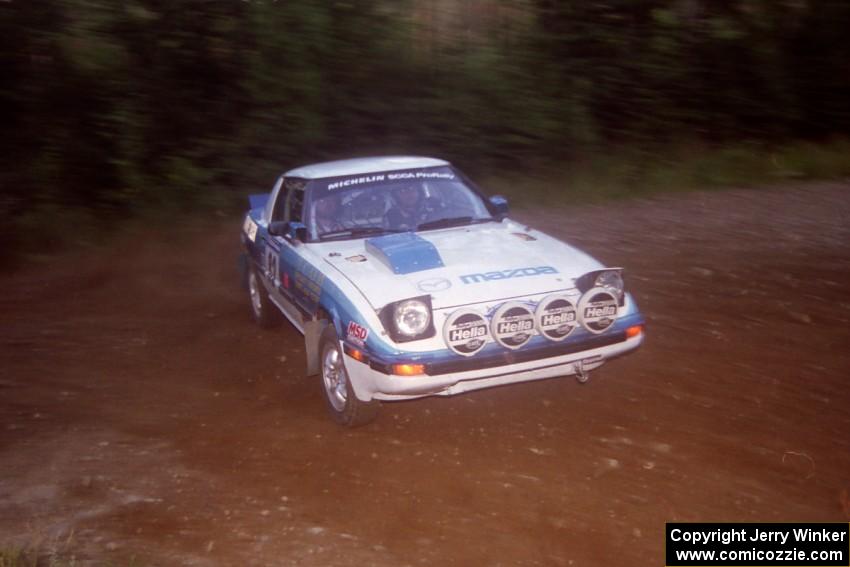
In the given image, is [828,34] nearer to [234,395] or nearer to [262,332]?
[262,332]

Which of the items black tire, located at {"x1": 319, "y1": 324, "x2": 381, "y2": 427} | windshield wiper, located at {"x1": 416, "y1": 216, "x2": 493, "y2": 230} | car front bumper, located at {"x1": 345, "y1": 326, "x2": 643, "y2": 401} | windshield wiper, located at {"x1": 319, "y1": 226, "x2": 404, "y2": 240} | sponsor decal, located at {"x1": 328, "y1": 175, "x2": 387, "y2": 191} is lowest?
black tire, located at {"x1": 319, "y1": 324, "x2": 381, "y2": 427}

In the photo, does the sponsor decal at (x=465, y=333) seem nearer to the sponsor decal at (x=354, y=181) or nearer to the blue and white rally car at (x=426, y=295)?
the blue and white rally car at (x=426, y=295)

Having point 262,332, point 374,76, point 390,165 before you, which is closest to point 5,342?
point 262,332

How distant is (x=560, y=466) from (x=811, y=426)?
1.54 meters

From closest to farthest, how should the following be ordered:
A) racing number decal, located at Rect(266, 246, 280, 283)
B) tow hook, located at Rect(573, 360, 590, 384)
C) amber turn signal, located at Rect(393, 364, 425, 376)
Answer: amber turn signal, located at Rect(393, 364, 425, 376) < tow hook, located at Rect(573, 360, 590, 384) < racing number decal, located at Rect(266, 246, 280, 283)

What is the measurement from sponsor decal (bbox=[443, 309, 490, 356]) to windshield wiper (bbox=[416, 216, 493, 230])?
5.10ft

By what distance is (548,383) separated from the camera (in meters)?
6.43

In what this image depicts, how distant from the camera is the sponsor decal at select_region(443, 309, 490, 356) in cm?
521

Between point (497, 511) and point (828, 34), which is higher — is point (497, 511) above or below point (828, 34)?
below

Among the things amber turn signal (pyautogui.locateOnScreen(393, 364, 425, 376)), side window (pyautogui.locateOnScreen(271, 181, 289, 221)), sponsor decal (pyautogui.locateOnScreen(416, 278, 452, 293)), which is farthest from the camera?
side window (pyautogui.locateOnScreen(271, 181, 289, 221))

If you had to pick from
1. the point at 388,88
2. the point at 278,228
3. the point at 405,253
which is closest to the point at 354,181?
the point at 278,228

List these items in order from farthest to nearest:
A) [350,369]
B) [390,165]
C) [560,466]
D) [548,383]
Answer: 1. [390,165]
2. [548,383]
3. [350,369]
4. [560,466]

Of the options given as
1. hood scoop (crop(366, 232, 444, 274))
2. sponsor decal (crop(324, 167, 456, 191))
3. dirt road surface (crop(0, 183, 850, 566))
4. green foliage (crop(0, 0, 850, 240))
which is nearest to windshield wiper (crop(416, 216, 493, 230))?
sponsor decal (crop(324, 167, 456, 191))

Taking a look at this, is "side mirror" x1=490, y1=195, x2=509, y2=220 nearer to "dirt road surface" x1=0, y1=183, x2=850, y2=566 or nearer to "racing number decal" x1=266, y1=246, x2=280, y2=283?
"dirt road surface" x1=0, y1=183, x2=850, y2=566
